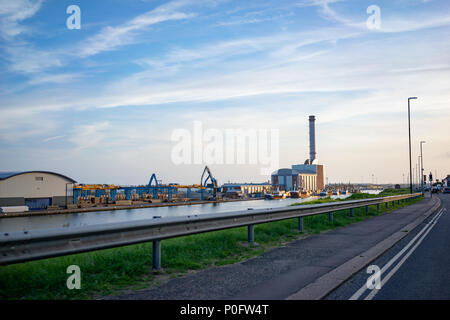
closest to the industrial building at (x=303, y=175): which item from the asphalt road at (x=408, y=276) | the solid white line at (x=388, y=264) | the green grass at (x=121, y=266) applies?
the solid white line at (x=388, y=264)

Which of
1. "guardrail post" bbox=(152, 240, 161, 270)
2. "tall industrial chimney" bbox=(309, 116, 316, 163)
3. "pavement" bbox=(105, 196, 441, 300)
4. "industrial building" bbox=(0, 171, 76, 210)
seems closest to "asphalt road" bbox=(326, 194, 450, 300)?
"pavement" bbox=(105, 196, 441, 300)

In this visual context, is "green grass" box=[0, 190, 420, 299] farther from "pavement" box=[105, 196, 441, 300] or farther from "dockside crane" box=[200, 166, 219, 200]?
"dockside crane" box=[200, 166, 219, 200]

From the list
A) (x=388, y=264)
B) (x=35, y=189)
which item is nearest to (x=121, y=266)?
(x=388, y=264)

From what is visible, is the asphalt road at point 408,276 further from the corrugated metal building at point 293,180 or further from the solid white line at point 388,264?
the corrugated metal building at point 293,180

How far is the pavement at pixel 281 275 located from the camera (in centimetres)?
591

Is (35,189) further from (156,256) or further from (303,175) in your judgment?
(303,175)

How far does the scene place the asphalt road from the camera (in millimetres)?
5965

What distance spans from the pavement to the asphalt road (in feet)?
0.73

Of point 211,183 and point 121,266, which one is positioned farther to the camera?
point 211,183

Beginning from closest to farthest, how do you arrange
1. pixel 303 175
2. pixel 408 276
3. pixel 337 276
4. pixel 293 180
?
pixel 337 276 → pixel 408 276 → pixel 293 180 → pixel 303 175

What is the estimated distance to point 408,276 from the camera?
7.23 meters

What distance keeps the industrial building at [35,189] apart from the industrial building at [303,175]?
118190 millimetres

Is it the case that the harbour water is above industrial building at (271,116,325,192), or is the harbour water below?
below

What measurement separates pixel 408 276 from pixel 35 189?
261 ft
